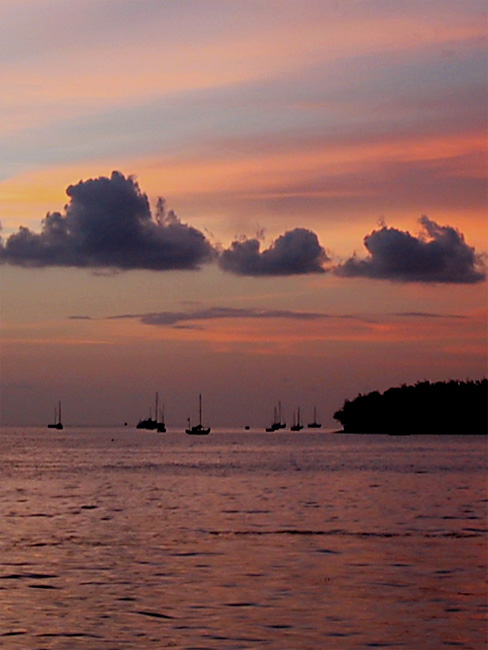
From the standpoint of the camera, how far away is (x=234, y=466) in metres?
137

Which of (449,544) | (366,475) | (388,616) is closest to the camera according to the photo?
(388,616)

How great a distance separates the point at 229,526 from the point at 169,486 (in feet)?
125

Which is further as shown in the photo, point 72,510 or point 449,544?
point 72,510

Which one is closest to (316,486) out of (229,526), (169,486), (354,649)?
(169,486)

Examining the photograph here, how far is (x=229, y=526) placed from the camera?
56.9 metres

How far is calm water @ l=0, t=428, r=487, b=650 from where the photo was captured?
29.7 metres

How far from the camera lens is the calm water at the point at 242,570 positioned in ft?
97.5

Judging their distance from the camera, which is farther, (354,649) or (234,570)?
(234,570)

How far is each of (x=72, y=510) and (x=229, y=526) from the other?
1437 cm

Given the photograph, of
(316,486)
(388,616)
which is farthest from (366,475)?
(388,616)

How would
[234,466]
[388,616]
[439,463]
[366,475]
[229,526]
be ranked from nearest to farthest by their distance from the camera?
1. [388,616]
2. [229,526]
3. [366,475]
4. [234,466]
5. [439,463]

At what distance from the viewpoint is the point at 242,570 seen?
133 feet

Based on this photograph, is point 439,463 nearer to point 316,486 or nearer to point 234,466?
point 234,466

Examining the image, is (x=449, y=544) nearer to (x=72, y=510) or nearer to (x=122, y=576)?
(x=122, y=576)
